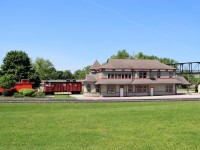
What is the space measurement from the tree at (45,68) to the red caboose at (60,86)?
254 ft

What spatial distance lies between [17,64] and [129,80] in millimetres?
35370

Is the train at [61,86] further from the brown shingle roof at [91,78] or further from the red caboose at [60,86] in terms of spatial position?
the brown shingle roof at [91,78]

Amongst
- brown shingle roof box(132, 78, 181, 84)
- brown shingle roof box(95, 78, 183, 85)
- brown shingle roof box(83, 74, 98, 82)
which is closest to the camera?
brown shingle roof box(95, 78, 183, 85)

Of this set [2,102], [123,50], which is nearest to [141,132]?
[2,102]

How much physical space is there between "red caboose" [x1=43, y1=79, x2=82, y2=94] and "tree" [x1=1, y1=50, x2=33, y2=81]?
14.2m

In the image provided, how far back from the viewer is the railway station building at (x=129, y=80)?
227 ft

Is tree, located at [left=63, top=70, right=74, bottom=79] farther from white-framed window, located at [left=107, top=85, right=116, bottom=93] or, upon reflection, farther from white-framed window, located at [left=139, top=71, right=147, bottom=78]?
white-framed window, located at [left=107, top=85, right=116, bottom=93]

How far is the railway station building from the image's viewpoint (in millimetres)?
69062

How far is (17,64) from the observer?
295 feet

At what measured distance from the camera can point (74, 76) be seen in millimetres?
184500

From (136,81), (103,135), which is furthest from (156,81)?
(103,135)

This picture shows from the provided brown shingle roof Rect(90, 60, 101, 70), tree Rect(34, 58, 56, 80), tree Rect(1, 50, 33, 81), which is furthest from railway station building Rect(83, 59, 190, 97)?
tree Rect(34, 58, 56, 80)

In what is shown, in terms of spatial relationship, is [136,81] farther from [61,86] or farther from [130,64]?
[61,86]

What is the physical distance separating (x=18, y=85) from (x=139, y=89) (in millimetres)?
26762
